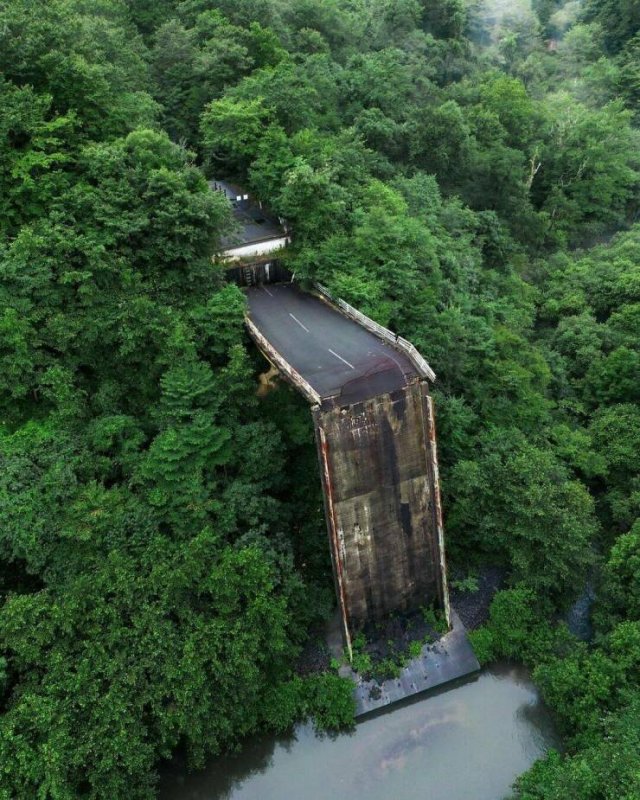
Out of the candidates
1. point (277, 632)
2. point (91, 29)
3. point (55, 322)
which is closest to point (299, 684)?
point (277, 632)

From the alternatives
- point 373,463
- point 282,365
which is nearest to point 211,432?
point 282,365

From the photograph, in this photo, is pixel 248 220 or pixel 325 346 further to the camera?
pixel 248 220

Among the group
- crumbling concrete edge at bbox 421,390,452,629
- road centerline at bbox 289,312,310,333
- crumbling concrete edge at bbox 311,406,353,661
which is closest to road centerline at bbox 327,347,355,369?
road centerline at bbox 289,312,310,333

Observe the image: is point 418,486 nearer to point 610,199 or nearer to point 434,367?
point 434,367

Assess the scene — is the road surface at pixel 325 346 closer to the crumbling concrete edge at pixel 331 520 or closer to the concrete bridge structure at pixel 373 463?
the concrete bridge structure at pixel 373 463

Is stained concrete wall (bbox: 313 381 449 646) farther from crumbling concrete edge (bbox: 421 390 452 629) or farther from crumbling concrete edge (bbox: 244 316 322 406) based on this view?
crumbling concrete edge (bbox: 244 316 322 406)

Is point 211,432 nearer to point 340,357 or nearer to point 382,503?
point 340,357

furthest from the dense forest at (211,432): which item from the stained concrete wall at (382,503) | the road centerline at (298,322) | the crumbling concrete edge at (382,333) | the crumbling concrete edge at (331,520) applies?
the road centerline at (298,322)
